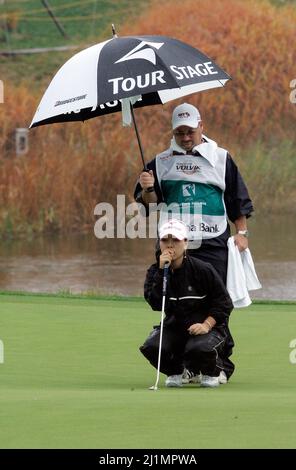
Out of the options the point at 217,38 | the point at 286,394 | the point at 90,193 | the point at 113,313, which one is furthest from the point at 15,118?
the point at 286,394

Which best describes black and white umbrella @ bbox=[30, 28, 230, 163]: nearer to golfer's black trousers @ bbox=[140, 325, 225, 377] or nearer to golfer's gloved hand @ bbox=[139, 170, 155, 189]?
golfer's gloved hand @ bbox=[139, 170, 155, 189]

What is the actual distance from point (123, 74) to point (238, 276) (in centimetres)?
121

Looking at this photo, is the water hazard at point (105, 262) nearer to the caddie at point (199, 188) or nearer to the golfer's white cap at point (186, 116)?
the caddie at point (199, 188)

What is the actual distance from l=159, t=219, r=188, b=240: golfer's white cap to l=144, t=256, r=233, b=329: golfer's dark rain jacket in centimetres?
15

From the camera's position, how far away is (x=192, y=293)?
24.5ft

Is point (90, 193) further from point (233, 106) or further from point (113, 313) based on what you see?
point (113, 313)

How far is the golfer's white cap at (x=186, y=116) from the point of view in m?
7.76

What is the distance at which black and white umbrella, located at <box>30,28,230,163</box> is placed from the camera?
7.68 metres

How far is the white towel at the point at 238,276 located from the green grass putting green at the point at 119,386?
1.38 feet
